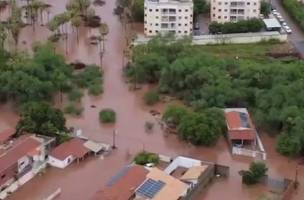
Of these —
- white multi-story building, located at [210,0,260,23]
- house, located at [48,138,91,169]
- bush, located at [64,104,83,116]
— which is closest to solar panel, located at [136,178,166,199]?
house, located at [48,138,91,169]

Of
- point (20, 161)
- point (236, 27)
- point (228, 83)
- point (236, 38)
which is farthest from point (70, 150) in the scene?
point (236, 27)

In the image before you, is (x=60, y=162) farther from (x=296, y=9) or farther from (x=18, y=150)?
(x=296, y=9)

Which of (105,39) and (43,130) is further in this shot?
(105,39)

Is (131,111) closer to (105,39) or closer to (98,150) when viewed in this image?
(98,150)

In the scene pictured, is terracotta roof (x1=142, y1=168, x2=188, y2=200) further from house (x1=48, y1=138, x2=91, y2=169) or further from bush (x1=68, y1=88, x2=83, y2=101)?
bush (x1=68, y1=88, x2=83, y2=101)

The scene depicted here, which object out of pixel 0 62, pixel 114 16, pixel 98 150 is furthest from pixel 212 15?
pixel 98 150

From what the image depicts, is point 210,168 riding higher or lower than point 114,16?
lower

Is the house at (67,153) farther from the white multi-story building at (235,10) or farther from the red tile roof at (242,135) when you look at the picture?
the white multi-story building at (235,10)
